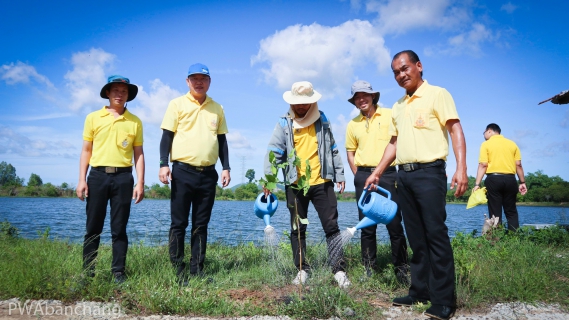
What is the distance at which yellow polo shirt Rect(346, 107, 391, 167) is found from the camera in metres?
4.10

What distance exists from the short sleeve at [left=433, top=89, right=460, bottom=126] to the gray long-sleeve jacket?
4.35 ft

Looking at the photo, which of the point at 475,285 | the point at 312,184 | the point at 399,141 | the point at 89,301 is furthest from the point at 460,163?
the point at 89,301

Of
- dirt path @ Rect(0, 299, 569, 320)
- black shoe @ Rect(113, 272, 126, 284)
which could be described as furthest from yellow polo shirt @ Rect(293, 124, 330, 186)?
black shoe @ Rect(113, 272, 126, 284)

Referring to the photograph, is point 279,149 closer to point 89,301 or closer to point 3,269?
point 89,301

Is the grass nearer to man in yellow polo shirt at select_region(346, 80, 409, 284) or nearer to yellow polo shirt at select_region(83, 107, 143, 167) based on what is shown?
man in yellow polo shirt at select_region(346, 80, 409, 284)

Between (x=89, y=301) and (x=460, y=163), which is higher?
(x=460, y=163)

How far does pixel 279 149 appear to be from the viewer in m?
4.02

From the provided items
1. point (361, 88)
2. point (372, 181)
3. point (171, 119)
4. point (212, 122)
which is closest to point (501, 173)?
point (361, 88)

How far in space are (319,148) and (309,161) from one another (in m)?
0.21

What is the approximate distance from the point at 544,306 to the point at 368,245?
5.44ft

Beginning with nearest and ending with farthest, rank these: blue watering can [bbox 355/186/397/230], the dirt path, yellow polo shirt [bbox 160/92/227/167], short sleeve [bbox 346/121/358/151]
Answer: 1. the dirt path
2. blue watering can [bbox 355/186/397/230]
3. yellow polo shirt [bbox 160/92/227/167]
4. short sleeve [bbox 346/121/358/151]

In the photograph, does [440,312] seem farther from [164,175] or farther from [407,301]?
[164,175]

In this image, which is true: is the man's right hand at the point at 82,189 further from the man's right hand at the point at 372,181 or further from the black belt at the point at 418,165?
the black belt at the point at 418,165

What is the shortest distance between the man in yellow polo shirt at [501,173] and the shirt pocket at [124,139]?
5968 millimetres
